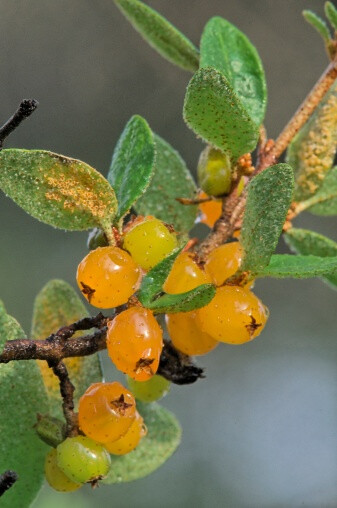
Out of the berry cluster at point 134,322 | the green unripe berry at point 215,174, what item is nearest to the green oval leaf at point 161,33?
the green unripe berry at point 215,174

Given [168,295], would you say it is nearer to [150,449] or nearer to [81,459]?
[81,459]

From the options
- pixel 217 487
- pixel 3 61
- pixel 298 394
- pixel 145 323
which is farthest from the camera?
pixel 3 61

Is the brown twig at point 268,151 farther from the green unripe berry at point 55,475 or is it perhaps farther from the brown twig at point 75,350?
the green unripe berry at point 55,475

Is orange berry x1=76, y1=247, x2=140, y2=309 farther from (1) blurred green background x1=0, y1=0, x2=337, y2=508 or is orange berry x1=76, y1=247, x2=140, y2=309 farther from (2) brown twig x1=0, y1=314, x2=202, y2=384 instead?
(1) blurred green background x1=0, y1=0, x2=337, y2=508

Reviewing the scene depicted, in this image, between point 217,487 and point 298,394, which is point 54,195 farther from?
point 298,394

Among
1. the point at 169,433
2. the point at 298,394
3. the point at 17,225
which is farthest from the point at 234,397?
the point at 169,433

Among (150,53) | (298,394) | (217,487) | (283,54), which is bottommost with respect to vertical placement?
(217,487)
